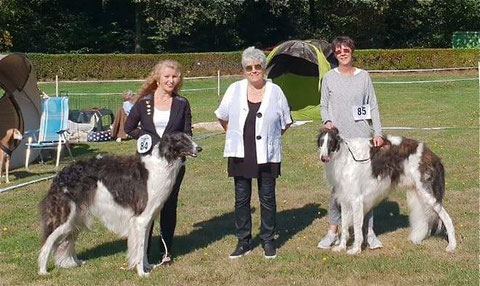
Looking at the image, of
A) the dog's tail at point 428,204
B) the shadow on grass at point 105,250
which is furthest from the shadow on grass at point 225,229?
the dog's tail at point 428,204

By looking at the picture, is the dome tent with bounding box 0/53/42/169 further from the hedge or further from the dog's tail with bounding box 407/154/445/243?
the hedge

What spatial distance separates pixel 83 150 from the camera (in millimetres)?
13406

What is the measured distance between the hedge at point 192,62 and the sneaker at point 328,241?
25.7m

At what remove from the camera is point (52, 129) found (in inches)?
468

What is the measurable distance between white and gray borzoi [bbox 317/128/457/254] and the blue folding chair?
6905 millimetres

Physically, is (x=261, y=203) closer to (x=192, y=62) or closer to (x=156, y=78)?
(x=156, y=78)

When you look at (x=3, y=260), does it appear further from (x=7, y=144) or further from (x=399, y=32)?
(x=399, y=32)

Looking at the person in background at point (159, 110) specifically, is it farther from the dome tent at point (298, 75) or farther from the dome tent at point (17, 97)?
the dome tent at point (298, 75)

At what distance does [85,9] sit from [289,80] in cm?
2522

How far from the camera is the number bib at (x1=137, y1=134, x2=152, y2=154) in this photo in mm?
5519

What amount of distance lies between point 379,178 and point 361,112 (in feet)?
2.21

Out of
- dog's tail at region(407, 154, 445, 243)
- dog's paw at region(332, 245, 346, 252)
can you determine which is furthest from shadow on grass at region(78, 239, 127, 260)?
dog's tail at region(407, 154, 445, 243)

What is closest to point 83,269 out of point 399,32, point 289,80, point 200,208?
point 200,208

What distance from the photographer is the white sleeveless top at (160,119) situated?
5621 millimetres
